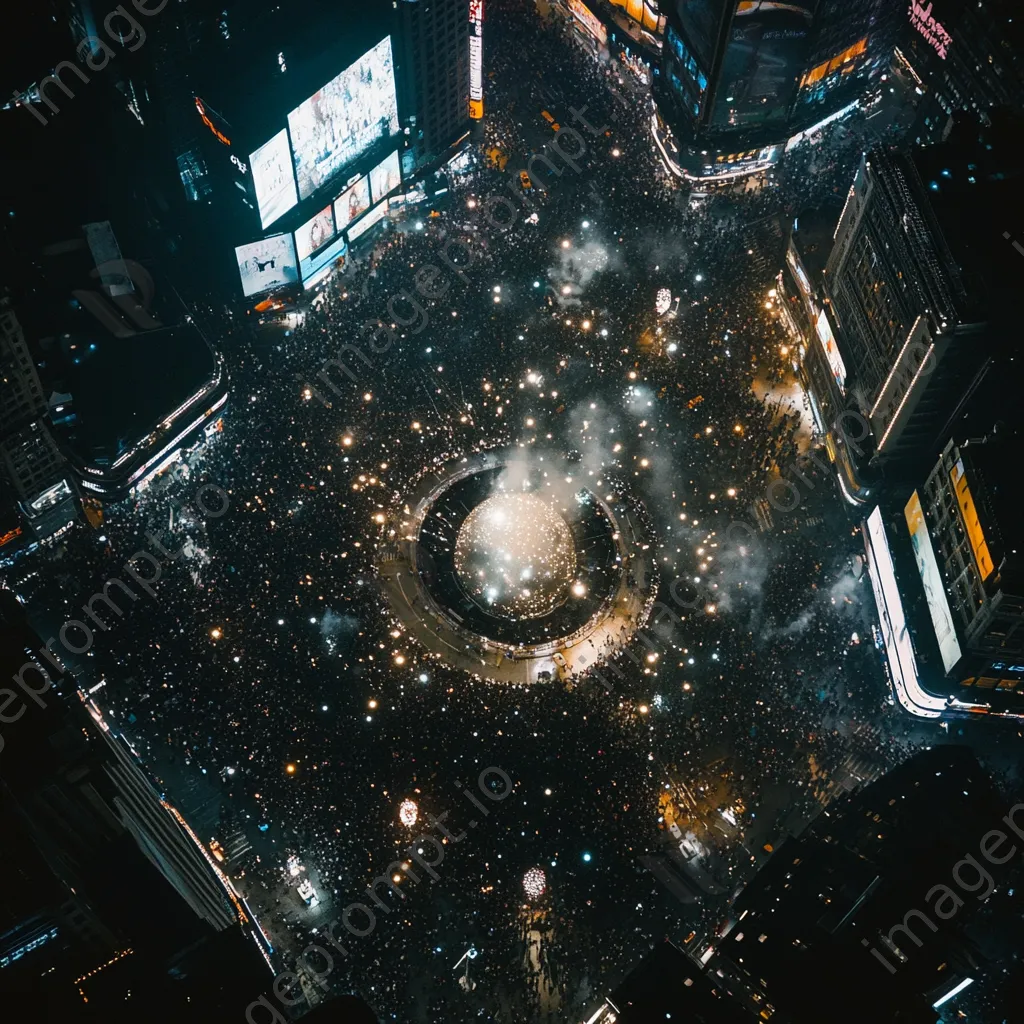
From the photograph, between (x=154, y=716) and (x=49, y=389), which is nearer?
(x=154, y=716)

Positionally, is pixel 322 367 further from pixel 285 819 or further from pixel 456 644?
pixel 285 819

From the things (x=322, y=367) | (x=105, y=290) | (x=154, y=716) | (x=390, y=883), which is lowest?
(x=390, y=883)

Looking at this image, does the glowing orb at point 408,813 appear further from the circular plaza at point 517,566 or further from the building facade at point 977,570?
the building facade at point 977,570

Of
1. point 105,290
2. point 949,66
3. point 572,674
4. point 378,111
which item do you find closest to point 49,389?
point 105,290

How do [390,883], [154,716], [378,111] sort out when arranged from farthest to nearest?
[378,111]
[154,716]
[390,883]

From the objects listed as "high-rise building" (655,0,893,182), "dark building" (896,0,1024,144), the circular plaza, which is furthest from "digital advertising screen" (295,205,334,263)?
"dark building" (896,0,1024,144)
